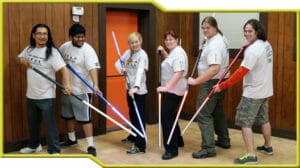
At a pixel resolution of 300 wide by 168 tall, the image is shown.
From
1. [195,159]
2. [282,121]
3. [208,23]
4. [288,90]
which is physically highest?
[208,23]

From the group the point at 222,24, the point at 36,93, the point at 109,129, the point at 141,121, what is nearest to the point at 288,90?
the point at 222,24

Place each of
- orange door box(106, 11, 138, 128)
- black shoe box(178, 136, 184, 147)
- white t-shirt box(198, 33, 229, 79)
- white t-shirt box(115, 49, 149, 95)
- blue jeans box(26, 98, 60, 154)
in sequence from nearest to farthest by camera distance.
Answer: white t-shirt box(198, 33, 229, 79) → blue jeans box(26, 98, 60, 154) → white t-shirt box(115, 49, 149, 95) → black shoe box(178, 136, 184, 147) → orange door box(106, 11, 138, 128)

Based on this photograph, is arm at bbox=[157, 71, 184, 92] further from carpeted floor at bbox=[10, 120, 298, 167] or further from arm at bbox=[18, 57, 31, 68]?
arm at bbox=[18, 57, 31, 68]

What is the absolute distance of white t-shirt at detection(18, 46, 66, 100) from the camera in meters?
3.17

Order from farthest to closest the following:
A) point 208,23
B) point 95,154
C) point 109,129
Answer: point 109,129 → point 95,154 → point 208,23

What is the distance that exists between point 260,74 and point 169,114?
2.75ft

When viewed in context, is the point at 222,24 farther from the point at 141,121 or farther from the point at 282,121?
the point at 141,121

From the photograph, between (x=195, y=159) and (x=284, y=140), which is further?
(x=284, y=140)

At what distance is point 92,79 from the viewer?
3.37m

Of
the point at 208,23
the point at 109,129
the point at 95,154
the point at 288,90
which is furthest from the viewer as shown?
the point at 109,129

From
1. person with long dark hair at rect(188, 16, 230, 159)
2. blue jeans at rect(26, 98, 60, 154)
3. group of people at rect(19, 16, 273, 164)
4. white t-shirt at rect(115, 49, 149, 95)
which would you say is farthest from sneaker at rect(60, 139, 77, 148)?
person with long dark hair at rect(188, 16, 230, 159)

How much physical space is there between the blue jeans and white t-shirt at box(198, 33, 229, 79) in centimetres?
136

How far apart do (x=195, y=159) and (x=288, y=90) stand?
1.33m

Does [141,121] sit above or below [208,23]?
below
